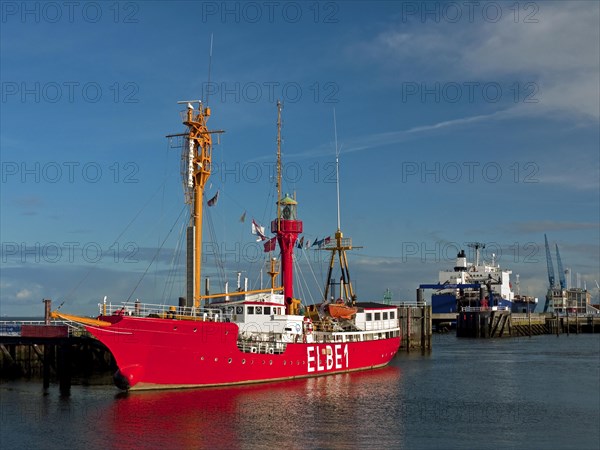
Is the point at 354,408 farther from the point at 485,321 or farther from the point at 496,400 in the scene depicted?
the point at 485,321

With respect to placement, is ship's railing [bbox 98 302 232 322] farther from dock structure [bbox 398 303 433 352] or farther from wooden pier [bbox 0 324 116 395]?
dock structure [bbox 398 303 433 352]

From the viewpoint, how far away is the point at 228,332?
148 feet

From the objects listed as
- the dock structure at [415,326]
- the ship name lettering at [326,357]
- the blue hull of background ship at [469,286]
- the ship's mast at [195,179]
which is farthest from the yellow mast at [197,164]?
the blue hull of background ship at [469,286]

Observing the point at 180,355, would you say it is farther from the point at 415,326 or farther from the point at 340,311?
the point at 415,326

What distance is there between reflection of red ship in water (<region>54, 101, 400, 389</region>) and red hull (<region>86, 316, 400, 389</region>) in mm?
61

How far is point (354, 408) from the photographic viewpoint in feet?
134

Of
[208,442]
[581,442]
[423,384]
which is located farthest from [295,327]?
[581,442]

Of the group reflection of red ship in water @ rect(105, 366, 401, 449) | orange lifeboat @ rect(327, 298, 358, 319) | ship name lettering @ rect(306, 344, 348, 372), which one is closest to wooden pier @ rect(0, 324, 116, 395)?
reflection of red ship in water @ rect(105, 366, 401, 449)

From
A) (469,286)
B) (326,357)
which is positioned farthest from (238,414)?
(469,286)

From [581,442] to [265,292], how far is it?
26.8 metres

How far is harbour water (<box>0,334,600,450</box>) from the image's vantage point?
107ft

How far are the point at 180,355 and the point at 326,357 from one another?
555 inches

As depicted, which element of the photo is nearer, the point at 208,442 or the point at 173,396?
the point at 208,442

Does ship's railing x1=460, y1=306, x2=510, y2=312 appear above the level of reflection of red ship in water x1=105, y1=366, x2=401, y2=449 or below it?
above
